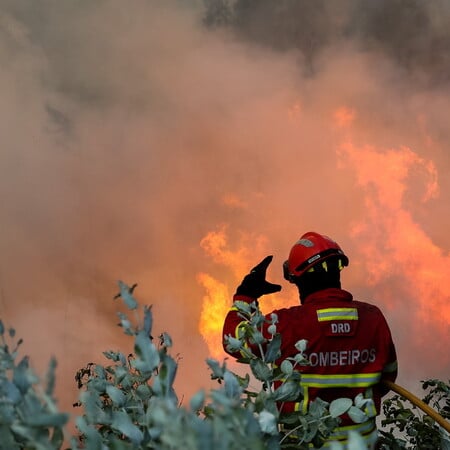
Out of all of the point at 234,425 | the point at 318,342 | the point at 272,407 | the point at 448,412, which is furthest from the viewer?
the point at 448,412

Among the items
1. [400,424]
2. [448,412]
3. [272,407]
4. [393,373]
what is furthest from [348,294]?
[272,407]

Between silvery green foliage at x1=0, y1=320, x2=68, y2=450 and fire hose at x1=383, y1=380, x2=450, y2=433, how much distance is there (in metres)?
2.13

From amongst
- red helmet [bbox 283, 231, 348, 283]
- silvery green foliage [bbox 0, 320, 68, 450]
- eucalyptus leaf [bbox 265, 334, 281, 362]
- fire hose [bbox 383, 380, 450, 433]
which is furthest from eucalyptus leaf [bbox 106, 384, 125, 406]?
red helmet [bbox 283, 231, 348, 283]

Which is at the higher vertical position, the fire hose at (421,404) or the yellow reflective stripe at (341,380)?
the yellow reflective stripe at (341,380)

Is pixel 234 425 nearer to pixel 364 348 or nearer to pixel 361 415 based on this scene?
pixel 361 415

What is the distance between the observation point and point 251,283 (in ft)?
12.0

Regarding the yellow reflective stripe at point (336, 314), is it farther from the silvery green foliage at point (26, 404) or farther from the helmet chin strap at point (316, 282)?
the silvery green foliage at point (26, 404)

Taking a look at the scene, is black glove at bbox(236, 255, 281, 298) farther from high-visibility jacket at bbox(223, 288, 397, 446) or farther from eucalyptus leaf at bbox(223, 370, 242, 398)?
eucalyptus leaf at bbox(223, 370, 242, 398)

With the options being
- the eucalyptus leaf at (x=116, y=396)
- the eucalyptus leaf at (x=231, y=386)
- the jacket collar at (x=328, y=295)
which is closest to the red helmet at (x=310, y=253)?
the jacket collar at (x=328, y=295)

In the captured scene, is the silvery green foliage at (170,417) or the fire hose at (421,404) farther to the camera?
the fire hose at (421,404)

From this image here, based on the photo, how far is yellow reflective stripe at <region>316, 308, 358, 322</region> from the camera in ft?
11.0

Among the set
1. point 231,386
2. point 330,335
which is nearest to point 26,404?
point 231,386

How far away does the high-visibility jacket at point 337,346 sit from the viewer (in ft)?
10.8

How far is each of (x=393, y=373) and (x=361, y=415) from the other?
6.99 feet
